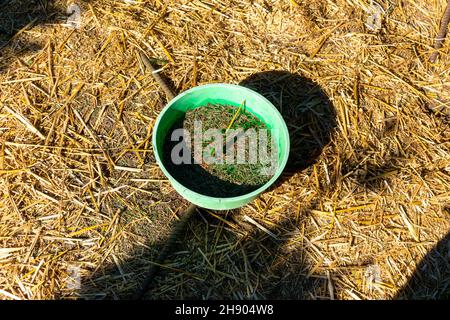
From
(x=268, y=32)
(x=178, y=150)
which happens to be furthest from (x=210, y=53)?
(x=178, y=150)

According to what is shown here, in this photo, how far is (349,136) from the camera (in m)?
3.16

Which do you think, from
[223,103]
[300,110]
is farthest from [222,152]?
[300,110]

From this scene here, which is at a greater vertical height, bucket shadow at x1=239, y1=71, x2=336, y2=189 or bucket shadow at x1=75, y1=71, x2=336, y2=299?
bucket shadow at x1=239, y1=71, x2=336, y2=189

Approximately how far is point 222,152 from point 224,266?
26.3 inches

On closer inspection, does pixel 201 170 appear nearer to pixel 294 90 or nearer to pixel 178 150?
pixel 178 150

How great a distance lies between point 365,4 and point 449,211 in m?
1.58

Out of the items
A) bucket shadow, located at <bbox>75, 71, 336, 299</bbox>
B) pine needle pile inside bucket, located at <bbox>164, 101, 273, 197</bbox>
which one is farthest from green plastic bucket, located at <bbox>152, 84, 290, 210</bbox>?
bucket shadow, located at <bbox>75, 71, 336, 299</bbox>

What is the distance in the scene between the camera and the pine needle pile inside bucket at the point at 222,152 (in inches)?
113

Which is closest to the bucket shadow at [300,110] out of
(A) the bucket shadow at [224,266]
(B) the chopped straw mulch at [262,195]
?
(B) the chopped straw mulch at [262,195]

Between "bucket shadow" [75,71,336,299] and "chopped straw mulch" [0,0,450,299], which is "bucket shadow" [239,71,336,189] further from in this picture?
"bucket shadow" [75,71,336,299]

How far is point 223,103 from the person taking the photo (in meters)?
3.07

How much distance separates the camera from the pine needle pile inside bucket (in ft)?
9.43

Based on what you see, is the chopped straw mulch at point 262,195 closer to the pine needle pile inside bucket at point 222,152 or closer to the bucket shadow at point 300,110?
the bucket shadow at point 300,110

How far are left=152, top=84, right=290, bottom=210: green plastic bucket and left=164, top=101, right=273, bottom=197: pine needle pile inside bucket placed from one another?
1.6 inches
